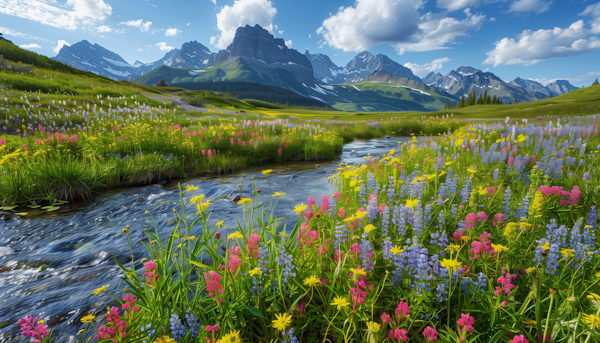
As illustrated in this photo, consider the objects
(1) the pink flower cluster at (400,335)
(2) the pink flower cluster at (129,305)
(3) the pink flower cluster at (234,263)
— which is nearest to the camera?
(1) the pink flower cluster at (400,335)

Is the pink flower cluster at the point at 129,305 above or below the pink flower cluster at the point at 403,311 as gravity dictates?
below

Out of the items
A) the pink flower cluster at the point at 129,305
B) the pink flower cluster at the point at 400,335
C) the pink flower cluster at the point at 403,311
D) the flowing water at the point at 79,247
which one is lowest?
the flowing water at the point at 79,247

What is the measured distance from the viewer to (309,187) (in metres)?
7.17

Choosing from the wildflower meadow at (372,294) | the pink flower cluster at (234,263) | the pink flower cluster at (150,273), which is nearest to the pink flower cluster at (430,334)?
the wildflower meadow at (372,294)

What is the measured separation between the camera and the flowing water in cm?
269

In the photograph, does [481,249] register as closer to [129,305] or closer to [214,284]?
[214,284]

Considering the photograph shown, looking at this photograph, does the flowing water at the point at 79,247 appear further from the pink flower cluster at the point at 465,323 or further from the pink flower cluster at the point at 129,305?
the pink flower cluster at the point at 465,323

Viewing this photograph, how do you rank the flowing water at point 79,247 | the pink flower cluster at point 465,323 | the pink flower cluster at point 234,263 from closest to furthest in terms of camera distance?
the pink flower cluster at point 465,323 → the pink flower cluster at point 234,263 → the flowing water at point 79,247

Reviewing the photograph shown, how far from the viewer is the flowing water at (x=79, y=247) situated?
8.84ft

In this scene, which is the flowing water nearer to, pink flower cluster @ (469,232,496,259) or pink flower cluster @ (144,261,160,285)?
pink flower cluster @ (144,261,160,285)

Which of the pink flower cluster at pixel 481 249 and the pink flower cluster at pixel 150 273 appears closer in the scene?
the pink flower cluster at pixel 150 273

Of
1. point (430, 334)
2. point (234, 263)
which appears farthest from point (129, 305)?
point (430, 334)

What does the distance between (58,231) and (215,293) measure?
4.39 meters

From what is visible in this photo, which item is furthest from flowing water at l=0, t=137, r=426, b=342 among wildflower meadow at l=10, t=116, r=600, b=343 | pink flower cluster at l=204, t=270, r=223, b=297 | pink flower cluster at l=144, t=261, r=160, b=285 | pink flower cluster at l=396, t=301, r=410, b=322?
pink flower cluster at l=396, t=301, r=410, b=322
